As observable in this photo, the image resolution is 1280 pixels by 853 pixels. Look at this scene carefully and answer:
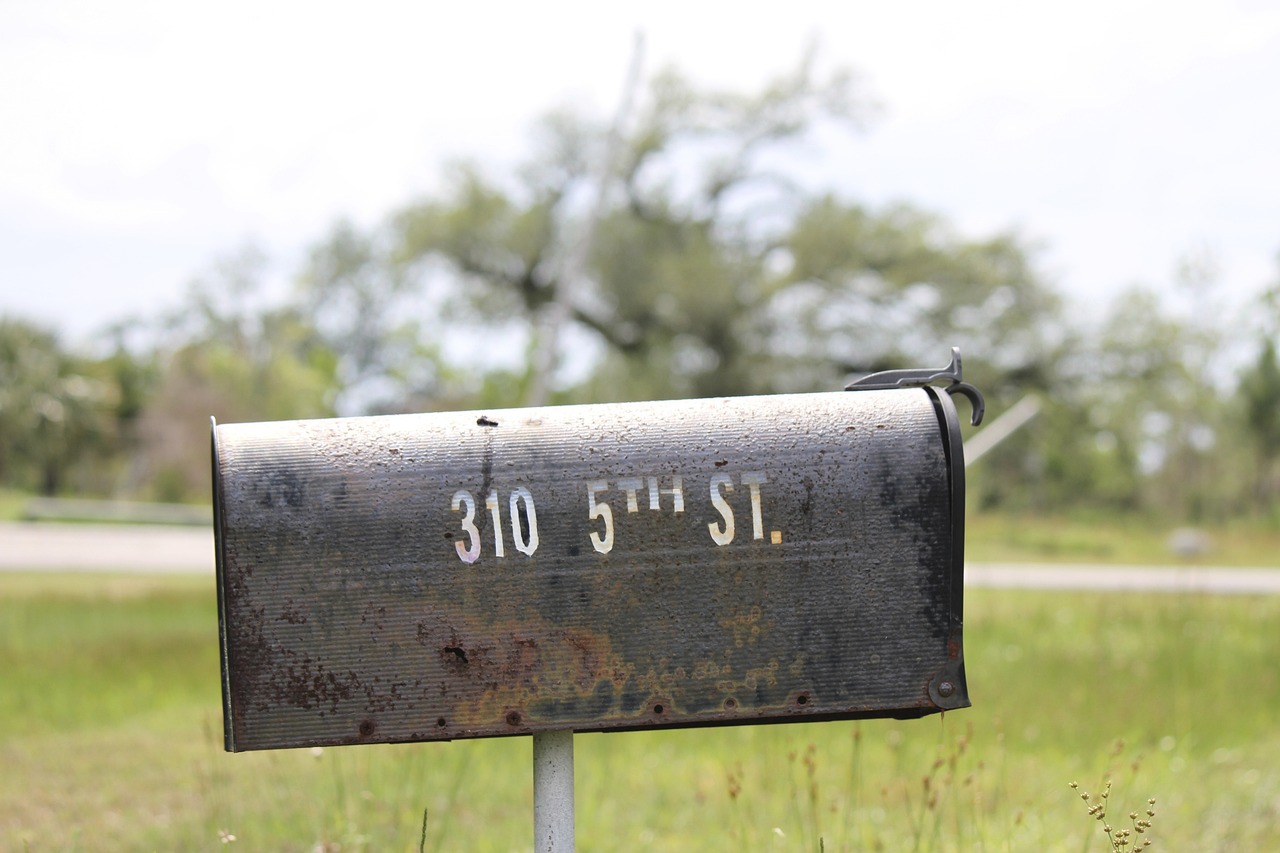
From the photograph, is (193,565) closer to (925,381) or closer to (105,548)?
(105,548)

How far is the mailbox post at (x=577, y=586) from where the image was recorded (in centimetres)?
183

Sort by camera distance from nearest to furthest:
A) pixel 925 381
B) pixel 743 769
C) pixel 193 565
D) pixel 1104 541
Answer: pixel 925 381 → pixel 743 769 → pixel 193 565 → pixel 1104 541

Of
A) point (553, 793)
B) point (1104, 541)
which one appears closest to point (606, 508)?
point (553, 793)

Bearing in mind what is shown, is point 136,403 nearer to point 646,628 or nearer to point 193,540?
point 193,540

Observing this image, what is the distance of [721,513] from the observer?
186 centimetres

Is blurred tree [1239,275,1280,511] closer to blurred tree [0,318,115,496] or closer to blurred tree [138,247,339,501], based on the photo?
blurred tree [138,247,339,501]

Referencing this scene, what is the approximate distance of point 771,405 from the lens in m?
1.97

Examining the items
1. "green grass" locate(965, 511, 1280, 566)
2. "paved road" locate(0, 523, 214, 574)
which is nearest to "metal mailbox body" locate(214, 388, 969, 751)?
"paved road" locate(0, 523, 214, 574)

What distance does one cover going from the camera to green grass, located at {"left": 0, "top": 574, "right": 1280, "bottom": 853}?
3.44 m

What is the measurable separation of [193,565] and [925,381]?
1533 cm

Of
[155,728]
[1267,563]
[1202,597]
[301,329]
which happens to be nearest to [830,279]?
[1267,563]

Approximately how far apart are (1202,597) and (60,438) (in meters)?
35.3

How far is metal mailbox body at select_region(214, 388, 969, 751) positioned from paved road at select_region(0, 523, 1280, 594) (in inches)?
313

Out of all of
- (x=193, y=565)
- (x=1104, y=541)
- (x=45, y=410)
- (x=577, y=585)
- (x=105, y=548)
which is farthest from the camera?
(x=45, y=410)
